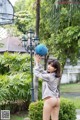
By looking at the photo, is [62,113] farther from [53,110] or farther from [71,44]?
[71,44]

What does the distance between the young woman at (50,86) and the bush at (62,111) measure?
165 cm

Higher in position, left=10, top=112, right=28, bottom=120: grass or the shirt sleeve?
the shirt sleeve

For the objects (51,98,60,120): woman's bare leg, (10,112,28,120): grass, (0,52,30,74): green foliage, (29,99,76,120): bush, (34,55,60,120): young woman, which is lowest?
(10,112,28,120): grass

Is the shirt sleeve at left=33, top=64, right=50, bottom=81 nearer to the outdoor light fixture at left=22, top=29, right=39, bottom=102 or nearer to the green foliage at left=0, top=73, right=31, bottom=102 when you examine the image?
the outdoor light fixture at left=22, top=29, right=39, bottom=102

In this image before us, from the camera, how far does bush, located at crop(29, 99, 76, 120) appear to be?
6.75 m

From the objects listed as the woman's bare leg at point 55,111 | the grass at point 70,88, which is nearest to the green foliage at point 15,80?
the woman's bare leg at point 55,111

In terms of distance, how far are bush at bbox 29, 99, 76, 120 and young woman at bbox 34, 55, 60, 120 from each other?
5.41ft

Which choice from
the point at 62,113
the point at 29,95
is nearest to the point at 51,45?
the point at 29,95

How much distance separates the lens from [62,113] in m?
6.77

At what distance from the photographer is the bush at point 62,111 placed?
22.1 ft

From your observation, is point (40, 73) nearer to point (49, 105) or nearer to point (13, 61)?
point (49, 105)

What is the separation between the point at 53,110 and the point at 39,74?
667 mm

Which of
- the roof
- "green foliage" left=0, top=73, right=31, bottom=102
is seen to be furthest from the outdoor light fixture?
the roof

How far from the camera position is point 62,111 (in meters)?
6.79
